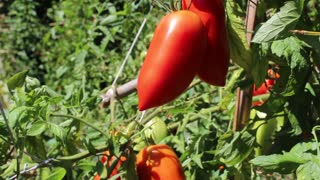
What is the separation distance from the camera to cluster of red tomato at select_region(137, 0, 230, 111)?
725 millimetres

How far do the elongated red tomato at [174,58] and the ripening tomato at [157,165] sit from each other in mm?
221

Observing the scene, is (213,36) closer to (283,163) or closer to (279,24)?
(279,24)

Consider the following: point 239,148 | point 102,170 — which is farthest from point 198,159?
point 102,170

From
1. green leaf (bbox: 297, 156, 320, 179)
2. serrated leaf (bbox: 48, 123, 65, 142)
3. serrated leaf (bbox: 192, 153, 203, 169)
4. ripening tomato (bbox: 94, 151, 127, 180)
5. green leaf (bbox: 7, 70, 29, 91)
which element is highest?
green leaf (bbox: 7, 70, 29, 91)

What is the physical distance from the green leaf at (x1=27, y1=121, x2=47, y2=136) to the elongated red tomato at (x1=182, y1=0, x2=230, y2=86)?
0.25 metres

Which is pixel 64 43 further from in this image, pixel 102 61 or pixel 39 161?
pixel 39 161

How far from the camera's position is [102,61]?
7.00 ft

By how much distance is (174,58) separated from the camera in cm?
73

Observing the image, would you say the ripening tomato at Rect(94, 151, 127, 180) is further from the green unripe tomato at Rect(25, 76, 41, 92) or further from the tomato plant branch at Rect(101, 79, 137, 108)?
the tomato plant branch at Rect(101, 79, 137, 108)

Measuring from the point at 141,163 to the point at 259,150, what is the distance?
0.22 metres

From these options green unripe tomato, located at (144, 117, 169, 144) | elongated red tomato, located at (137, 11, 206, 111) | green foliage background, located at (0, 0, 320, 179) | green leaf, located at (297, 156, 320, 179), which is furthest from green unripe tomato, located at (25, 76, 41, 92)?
green leaf, located at (297, 156, 320, 179)

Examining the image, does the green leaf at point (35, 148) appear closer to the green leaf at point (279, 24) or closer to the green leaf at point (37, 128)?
the green leaf at point (37, 128)

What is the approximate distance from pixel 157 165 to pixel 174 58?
0.27 m

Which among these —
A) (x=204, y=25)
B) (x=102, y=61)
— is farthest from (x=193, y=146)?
(x=102, y=61)
